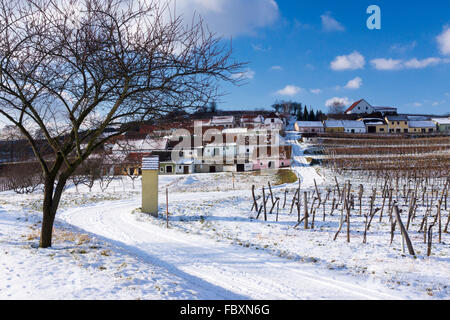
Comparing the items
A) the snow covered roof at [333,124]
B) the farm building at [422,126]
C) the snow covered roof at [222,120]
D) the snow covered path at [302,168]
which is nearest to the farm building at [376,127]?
the farm building at [422,126]

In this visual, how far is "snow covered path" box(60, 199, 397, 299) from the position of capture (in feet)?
17.8

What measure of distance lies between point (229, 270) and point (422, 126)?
80650 mm

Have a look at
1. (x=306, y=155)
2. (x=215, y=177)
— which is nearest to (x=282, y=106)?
(x=306, y=155)

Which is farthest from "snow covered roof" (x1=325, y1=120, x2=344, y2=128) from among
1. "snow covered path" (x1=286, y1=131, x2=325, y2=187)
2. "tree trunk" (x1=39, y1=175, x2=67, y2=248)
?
"tree trunk" (x1=39, y1=175, x2=67, y2=248)

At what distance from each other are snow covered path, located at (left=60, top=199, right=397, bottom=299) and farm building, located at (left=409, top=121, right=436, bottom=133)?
77.5m

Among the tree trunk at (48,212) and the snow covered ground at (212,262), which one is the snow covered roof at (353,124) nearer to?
the snow covered ground at (212,262)

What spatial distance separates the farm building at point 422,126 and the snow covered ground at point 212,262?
71900 mm

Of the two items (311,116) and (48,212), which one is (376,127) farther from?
(48,212)

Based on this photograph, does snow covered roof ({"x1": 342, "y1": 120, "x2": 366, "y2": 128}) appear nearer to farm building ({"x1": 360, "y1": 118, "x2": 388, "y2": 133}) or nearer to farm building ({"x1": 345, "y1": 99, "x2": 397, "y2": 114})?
farm building ({"x1": 360, "y1": 118, "x2": 388, "y2": 133})

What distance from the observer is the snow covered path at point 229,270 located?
5.42 meters

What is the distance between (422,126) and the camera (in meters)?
71.7

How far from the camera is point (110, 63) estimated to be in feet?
19.2

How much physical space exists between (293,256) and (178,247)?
318 centimetres

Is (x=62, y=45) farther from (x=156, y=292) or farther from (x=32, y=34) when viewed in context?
(x=156, y=292)
